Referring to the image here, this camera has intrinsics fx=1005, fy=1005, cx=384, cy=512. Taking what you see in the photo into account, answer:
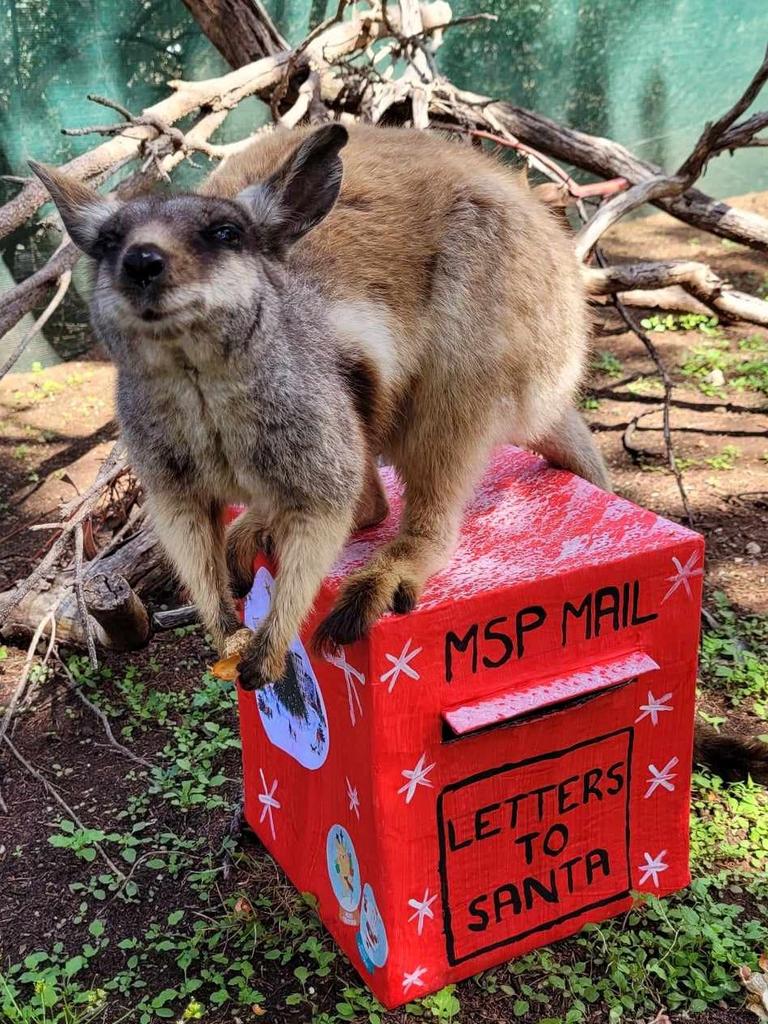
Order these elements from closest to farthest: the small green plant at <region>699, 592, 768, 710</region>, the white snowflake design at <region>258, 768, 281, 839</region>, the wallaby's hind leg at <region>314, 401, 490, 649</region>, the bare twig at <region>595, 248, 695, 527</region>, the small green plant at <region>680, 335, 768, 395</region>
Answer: the wallaby's hind leg at <region>314, 401, 490, 649</region> < the white snowflake design at <region>258, 768, 281, 839</region> < the small green plant at <region>699, 592, 768, 710</region> < the bare twig at <region>595, 248, 695, 527</region> < the small green plant at <region>680, 335, 768, 395</region>

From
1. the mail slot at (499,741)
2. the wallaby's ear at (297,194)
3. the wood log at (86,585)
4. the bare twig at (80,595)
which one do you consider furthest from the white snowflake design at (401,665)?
the wood log at (86,585)

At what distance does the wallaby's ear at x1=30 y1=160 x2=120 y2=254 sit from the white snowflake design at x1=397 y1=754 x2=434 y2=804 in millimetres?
1372

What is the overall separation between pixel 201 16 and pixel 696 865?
→ 4.58 meters

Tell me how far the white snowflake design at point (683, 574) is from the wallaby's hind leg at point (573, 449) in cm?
53

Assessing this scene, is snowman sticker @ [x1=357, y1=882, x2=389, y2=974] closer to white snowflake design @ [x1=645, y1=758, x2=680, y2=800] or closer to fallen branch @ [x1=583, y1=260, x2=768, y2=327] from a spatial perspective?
white snowflake design @ [x1=645, y1=758, x2=680, y2=800]

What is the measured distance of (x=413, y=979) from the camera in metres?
2.49

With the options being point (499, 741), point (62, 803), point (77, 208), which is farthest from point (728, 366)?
point (77, 208)

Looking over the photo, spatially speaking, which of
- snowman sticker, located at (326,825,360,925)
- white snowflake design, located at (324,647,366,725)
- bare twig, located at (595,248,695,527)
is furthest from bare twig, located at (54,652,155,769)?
bare twig, located at (595,248,695,527)

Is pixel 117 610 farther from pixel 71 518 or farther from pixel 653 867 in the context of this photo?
pixel 653 867

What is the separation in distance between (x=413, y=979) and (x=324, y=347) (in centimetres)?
156

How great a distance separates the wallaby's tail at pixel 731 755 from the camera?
3.15 meters

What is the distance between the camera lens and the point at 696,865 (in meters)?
2.92

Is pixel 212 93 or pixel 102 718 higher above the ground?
pixel 212 93

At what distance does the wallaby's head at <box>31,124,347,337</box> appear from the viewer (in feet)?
6.11
